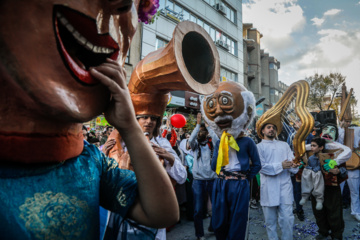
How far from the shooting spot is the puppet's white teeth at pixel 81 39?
0.76 metres

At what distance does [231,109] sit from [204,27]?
13.7 meters

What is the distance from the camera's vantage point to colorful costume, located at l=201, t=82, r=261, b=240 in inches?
126

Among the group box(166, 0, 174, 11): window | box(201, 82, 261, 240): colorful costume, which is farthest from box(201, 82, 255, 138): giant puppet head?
box(166, 0, 174, 11): window

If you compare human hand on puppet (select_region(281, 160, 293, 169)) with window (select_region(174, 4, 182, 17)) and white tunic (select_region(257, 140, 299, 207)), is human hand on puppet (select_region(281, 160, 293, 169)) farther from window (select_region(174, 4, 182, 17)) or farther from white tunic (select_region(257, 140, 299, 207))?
window (select_region(174, 4, 182, 17))

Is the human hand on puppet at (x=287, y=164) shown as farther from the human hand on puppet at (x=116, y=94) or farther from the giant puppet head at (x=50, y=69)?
the giant puppet head at (x=50, y=69)

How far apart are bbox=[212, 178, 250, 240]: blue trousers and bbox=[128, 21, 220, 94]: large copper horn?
1.99 m

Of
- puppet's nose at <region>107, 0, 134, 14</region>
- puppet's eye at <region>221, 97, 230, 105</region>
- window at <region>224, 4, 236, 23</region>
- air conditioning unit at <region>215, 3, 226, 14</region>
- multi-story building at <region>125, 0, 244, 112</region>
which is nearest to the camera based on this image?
puppet's nose at <region>107, 0, 134, 14</region>

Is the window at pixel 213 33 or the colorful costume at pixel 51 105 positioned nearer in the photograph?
the colorful costume at pixel 51 105

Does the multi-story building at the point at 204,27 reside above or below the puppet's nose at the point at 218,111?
above

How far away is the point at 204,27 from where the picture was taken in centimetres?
1566

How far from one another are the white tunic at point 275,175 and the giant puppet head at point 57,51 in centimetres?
352

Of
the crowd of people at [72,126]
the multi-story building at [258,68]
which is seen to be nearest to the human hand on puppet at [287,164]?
the crowd of people at [72,126]

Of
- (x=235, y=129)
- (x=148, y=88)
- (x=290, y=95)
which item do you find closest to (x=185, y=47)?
(x=148, y=88)

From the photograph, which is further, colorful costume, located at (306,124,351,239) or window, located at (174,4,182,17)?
window, located at (174,4,182,17)
